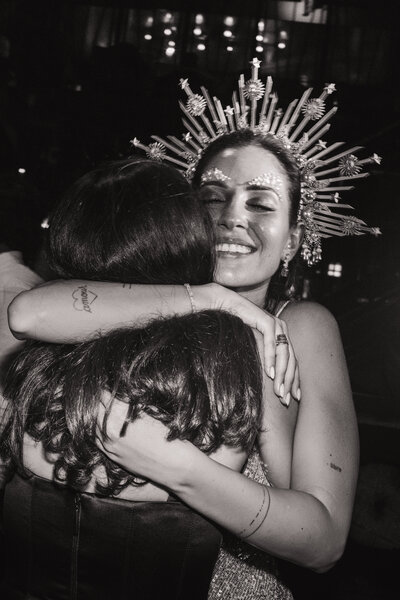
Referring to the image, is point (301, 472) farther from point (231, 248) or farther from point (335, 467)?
point (231, 248)

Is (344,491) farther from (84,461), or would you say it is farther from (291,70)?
(291,70)

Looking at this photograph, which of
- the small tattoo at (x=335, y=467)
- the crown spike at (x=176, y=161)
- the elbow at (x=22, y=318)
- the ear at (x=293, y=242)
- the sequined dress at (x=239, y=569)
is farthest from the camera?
the crown spike at (x=176, y=161)

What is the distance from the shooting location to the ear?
2262mm

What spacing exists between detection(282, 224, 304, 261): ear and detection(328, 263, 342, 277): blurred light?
5.98m

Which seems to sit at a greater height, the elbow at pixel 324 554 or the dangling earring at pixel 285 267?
the dangling earring at pixel 285 267

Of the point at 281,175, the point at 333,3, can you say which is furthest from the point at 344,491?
the point at 333,3

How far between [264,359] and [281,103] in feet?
15.5

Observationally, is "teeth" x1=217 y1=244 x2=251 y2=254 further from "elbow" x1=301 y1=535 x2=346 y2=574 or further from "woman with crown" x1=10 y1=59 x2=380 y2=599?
"elbow" x1=301 y1=535 x2=346 y2=574

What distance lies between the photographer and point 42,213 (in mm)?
6098

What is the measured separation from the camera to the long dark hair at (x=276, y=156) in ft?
7.36

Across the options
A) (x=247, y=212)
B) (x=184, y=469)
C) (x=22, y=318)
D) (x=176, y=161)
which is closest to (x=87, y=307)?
(x=22, y=318)

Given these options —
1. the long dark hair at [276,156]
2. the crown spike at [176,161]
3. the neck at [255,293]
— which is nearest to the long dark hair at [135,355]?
the neck at [255,293]

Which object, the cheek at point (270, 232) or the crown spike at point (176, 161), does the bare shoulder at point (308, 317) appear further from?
the crown spike at point (176, 161)

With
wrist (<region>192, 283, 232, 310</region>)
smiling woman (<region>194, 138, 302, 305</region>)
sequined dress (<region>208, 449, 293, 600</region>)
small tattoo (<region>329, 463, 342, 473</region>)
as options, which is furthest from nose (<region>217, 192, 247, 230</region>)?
small tattoo (<region>329, 463, 342, 473</region>)
